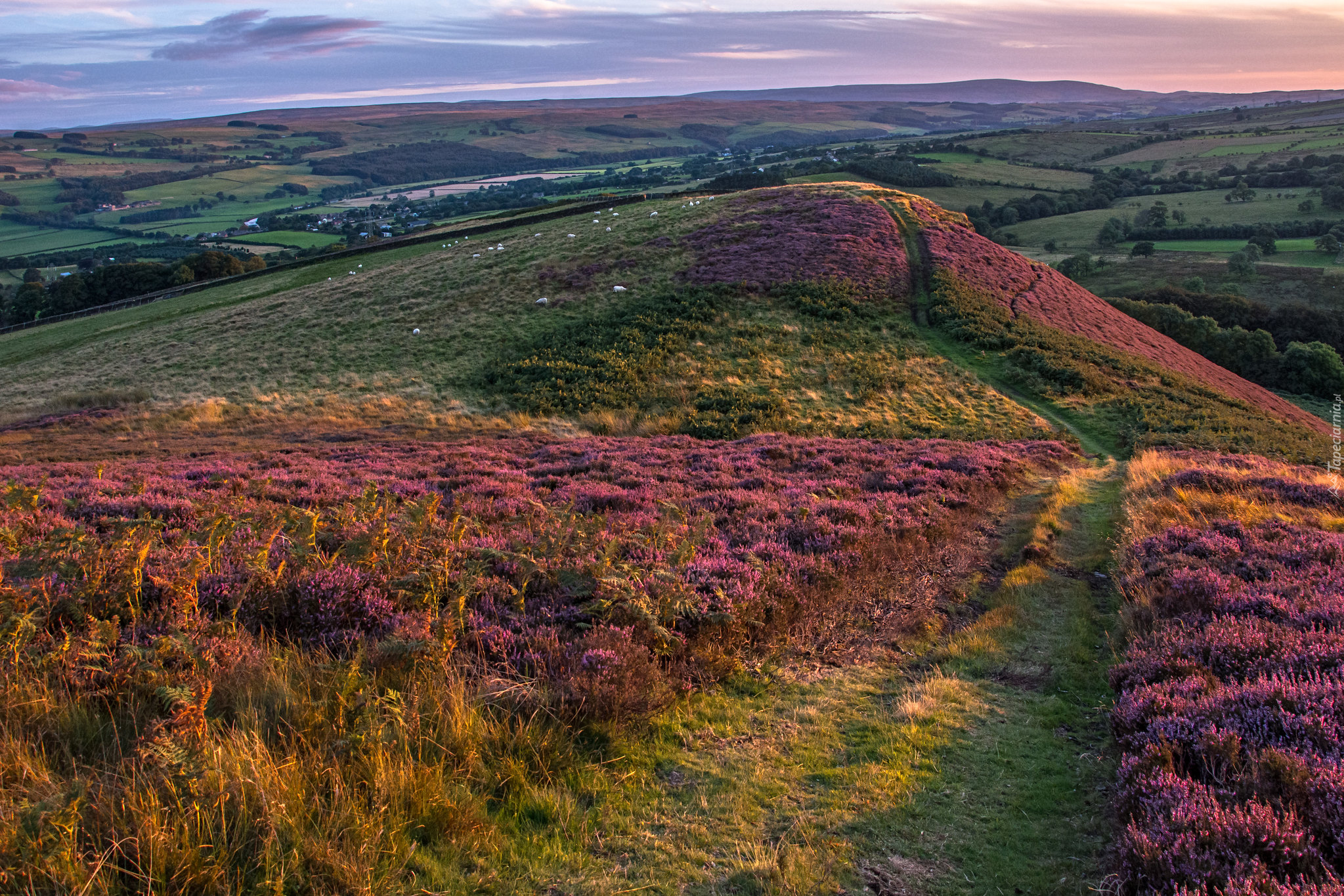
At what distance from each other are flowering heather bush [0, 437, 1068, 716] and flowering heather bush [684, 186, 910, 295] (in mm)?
27793

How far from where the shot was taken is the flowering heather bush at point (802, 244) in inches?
1526

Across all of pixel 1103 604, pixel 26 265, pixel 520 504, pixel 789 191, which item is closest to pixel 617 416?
pixel 520 504

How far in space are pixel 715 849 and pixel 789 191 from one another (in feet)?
183

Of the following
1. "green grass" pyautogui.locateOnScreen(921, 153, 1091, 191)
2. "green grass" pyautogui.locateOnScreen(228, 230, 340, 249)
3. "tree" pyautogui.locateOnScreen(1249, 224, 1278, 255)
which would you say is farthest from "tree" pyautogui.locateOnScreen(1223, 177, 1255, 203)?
"green grass" pyautogui.locateOnScreen(228, 230, 340, 249)

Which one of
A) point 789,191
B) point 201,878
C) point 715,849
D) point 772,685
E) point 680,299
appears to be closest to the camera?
point 201,878

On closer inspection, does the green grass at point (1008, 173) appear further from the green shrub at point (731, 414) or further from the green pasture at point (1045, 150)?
the green shrub at point (731, 414)

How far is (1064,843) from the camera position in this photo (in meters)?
4.56

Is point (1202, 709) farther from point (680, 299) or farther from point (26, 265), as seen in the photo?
point (26, 265)

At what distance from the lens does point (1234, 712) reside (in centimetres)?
500

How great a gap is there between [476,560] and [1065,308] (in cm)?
4390

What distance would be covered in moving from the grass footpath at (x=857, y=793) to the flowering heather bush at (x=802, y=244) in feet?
108

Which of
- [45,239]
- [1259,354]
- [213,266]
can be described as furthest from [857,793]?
[45,239]

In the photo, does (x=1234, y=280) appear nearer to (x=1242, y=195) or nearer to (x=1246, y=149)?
(x=1242, y=195)

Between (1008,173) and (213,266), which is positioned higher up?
(1008,173)
